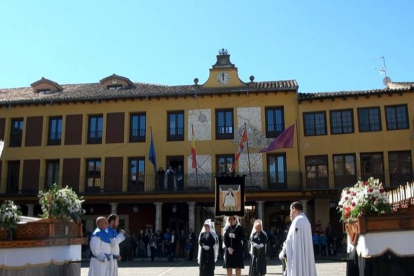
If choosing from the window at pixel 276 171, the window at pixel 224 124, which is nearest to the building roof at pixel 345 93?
the window at pixel 276 171

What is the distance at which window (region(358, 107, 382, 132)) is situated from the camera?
2922cm

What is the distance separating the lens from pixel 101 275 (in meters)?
9.34

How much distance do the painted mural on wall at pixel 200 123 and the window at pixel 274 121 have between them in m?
3.81

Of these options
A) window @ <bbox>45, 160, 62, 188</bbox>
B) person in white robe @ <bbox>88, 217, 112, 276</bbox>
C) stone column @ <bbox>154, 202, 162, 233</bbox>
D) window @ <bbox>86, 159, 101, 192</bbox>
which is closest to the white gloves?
person in white robe @ <bbox>88, 217, 112, 276</bbox>

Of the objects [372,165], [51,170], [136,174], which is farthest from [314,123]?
[51,170]

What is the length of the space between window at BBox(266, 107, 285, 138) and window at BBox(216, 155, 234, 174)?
2827 millimetres

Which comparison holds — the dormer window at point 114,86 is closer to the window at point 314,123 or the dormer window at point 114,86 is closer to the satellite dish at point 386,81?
the window at point 314,123

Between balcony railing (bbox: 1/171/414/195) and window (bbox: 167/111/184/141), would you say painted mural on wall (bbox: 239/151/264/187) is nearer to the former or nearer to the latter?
balcony railing (bbox: 1/171/414/195)

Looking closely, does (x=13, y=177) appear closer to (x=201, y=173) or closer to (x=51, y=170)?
(x=51, y=170)

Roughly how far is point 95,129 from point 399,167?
19.6 meters

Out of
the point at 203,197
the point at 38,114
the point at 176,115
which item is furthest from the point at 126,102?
the point at 203,197

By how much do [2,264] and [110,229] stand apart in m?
2.12

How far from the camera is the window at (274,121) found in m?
30.4

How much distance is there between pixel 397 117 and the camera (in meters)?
29.0
